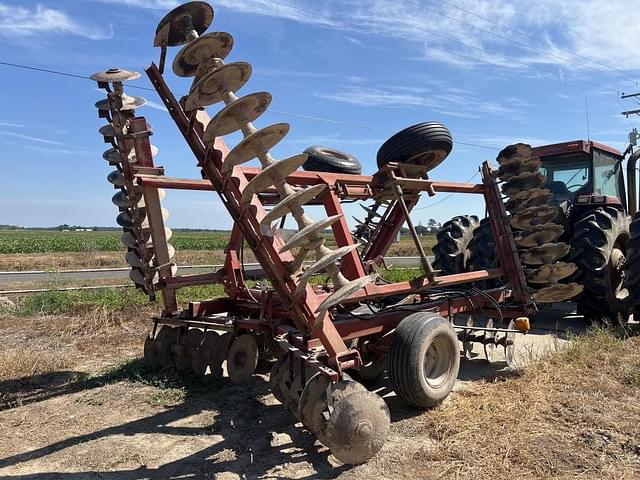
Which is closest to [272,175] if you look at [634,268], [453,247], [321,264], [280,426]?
[321,264]

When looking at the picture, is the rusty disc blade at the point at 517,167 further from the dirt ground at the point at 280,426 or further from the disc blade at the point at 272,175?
the disc blade at the point at 272,175

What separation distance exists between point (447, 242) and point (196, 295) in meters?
4.59

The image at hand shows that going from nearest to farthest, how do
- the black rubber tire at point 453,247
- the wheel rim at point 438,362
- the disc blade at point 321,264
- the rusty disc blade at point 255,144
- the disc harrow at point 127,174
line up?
1. the disc blade at point 321,264
2. the rusty disc blade at point 255,144
3. the wheel rim at point 438,362
4. the disc harrow at point 127,174
5. the black rubber tire at point 453,247

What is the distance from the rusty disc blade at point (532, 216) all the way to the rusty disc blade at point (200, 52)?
11.2 feet

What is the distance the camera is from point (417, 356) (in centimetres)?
373

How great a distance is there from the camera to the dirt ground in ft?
9.95

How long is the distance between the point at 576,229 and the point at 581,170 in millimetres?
1478

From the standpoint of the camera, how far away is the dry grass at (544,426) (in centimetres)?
296

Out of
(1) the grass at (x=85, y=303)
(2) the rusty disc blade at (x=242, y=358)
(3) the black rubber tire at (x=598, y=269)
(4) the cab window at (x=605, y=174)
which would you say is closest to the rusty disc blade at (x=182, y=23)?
(2) the rusty disc blade at (x=242, y=358)

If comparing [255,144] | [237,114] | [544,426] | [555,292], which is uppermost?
[237,114]

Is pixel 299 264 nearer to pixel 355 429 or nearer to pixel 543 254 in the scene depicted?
pixel 355 429

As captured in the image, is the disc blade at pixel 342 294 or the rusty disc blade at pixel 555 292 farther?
the rusty disc blade at pixel 555 292

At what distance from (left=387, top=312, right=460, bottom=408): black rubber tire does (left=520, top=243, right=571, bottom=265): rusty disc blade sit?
186 cm

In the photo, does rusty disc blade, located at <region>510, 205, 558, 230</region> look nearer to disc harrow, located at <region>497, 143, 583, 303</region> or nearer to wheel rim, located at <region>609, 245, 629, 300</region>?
disc harrow, located at <region>497, 143, 583, 303</region>
